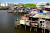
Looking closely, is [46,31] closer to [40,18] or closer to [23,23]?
[40,18]

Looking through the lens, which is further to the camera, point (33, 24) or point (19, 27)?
point (19, 27)

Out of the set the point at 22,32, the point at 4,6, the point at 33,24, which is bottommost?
the point at 22,32

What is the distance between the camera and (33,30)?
5.00 m

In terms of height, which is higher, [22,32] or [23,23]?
[23,23]

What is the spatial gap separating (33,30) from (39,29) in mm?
311

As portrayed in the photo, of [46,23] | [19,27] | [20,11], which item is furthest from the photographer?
[20,11]

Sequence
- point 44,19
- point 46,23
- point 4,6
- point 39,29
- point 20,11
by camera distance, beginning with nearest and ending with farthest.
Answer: point 46,23 → point 44,19 → point 39,29 → point 20,11 → point 4,6

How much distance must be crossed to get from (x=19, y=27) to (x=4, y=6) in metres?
16.3

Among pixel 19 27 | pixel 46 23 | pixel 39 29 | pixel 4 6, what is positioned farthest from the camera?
pixel 4 6

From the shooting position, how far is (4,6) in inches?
832

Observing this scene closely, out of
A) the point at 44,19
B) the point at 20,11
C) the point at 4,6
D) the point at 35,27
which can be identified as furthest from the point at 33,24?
the point at 4,6

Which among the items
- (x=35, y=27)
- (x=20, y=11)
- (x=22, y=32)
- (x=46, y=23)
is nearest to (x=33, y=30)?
(x=35, y=27)

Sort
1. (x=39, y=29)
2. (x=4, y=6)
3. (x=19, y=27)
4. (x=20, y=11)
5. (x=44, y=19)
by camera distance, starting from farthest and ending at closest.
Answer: (x=4, y=6), (x=20, y=11), (x=19, y=27), (x=39, y=29), (x=44, y=19)

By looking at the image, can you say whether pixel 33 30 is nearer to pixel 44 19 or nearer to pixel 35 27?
pixel 35 27
